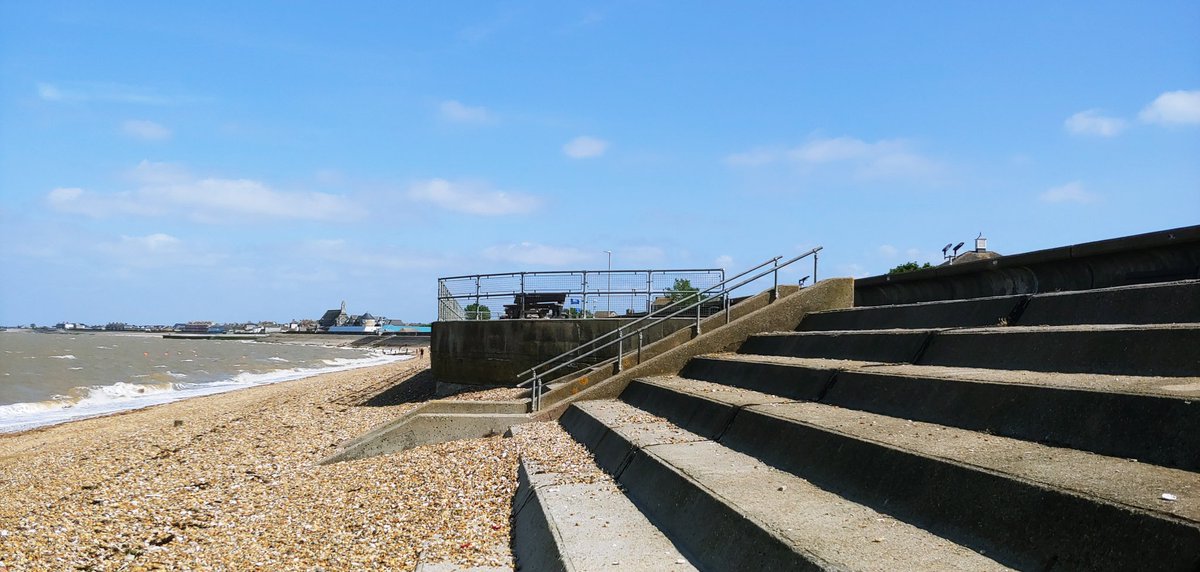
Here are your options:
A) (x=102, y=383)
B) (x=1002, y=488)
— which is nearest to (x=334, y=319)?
(x=102, y=383)

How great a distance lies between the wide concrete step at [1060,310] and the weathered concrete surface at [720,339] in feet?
5.93

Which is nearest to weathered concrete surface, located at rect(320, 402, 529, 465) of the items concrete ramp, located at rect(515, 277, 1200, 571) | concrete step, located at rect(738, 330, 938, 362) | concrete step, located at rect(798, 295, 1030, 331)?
concrete ramp, located at rect(515, 277, 1200, 571)

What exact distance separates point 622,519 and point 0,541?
6.20 metres

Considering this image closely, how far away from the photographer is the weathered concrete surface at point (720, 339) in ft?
37.0

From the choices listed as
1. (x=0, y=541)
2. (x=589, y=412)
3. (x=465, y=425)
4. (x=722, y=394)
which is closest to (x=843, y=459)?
(x=722, y=394)

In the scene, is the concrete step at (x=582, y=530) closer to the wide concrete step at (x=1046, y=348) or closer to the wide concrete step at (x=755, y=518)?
the wide concrete step at (x=755, y=518)

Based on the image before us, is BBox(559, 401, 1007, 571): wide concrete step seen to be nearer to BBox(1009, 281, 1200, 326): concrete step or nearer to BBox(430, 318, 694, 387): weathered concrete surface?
BBox(1009, 281, 1200, 326): concrete step

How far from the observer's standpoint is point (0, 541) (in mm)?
7199

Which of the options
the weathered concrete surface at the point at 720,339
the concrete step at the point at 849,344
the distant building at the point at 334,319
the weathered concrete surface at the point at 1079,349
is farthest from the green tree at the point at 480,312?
the distant building at the point at 334,319

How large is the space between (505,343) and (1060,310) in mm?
11147

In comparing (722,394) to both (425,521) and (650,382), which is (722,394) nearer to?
(650,382)

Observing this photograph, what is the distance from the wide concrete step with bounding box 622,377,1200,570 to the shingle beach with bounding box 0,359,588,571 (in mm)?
2574

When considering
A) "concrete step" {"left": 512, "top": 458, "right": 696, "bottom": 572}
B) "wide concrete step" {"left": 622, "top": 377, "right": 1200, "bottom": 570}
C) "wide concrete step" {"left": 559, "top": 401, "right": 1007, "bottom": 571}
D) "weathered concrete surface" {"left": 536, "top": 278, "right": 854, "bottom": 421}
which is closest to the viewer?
"wide concrete step" {"left": 622, "top": 377, "right": 1200, "bottom": 570}

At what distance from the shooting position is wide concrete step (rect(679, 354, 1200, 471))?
12.8 ft
